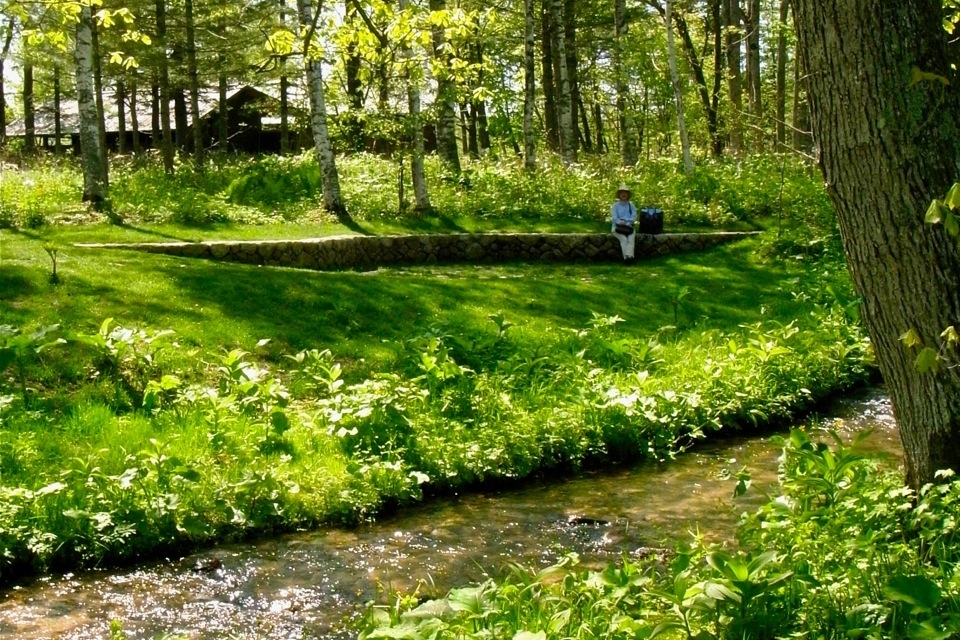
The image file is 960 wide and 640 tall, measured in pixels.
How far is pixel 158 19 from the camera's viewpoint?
2517 centimetres

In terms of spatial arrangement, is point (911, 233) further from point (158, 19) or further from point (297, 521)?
point (158, 19)

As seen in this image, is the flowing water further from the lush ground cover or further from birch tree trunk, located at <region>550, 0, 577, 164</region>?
birch tree trunk, located at <region>550, 0, 577, 164</region>

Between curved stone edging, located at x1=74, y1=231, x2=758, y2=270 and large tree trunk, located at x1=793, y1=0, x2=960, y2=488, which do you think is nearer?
large tree trunk, located at x1=793, y1=0, x2=960, y2=488

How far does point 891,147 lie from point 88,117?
15.5 metres

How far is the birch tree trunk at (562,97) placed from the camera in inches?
891

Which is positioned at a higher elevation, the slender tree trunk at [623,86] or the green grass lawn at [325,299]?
the slender tree trunk at [623,86]

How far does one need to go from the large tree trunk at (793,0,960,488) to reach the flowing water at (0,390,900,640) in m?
1.80

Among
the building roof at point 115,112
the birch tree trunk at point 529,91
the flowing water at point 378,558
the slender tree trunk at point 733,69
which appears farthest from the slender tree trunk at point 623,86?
the building roof at point 115,112

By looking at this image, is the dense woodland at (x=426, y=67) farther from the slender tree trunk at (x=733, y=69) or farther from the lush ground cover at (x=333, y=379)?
the lush ground cover at (x=333, y=379)

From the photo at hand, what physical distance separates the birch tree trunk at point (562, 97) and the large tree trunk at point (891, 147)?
62.1ft

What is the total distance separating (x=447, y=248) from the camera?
16969mm

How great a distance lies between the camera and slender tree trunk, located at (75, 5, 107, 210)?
1612 centimetres

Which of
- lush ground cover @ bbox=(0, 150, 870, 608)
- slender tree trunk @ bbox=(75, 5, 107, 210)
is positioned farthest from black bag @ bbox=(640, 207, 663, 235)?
slender tree trunk @ bbox=(75, 5, 107, 210)

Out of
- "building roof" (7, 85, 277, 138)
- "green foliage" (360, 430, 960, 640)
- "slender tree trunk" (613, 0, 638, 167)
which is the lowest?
"green foliage" (360, 430, 960, 640)
